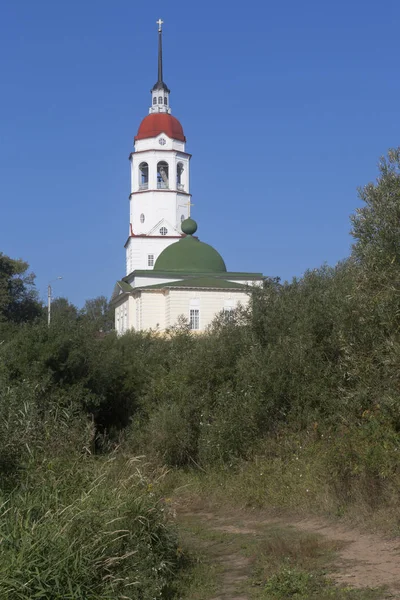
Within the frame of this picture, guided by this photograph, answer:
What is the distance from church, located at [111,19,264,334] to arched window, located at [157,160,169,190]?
0.29 feet

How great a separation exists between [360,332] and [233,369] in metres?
Answer: 5.57

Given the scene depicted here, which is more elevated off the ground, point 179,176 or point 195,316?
point 179,176

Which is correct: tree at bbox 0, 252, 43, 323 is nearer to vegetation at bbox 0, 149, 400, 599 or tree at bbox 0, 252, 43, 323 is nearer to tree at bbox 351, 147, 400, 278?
vegetation at bbox 0, 149, 400, 599

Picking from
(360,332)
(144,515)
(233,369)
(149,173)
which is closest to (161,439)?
(233,369)

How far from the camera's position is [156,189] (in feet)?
247

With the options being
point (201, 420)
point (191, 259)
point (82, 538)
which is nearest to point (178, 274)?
point (191, 259)

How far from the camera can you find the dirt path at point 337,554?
31.7ft

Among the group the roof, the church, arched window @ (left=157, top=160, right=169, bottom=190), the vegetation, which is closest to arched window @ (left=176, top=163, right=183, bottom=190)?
the church

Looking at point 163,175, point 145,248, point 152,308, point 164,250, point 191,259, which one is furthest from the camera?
point 163,175

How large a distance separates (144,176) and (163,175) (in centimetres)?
207

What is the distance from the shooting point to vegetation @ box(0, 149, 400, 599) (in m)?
8.87

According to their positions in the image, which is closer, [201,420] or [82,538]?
[82,538]

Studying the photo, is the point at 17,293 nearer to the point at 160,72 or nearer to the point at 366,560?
the point at 160,72

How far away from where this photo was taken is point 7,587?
7430 millimetres
